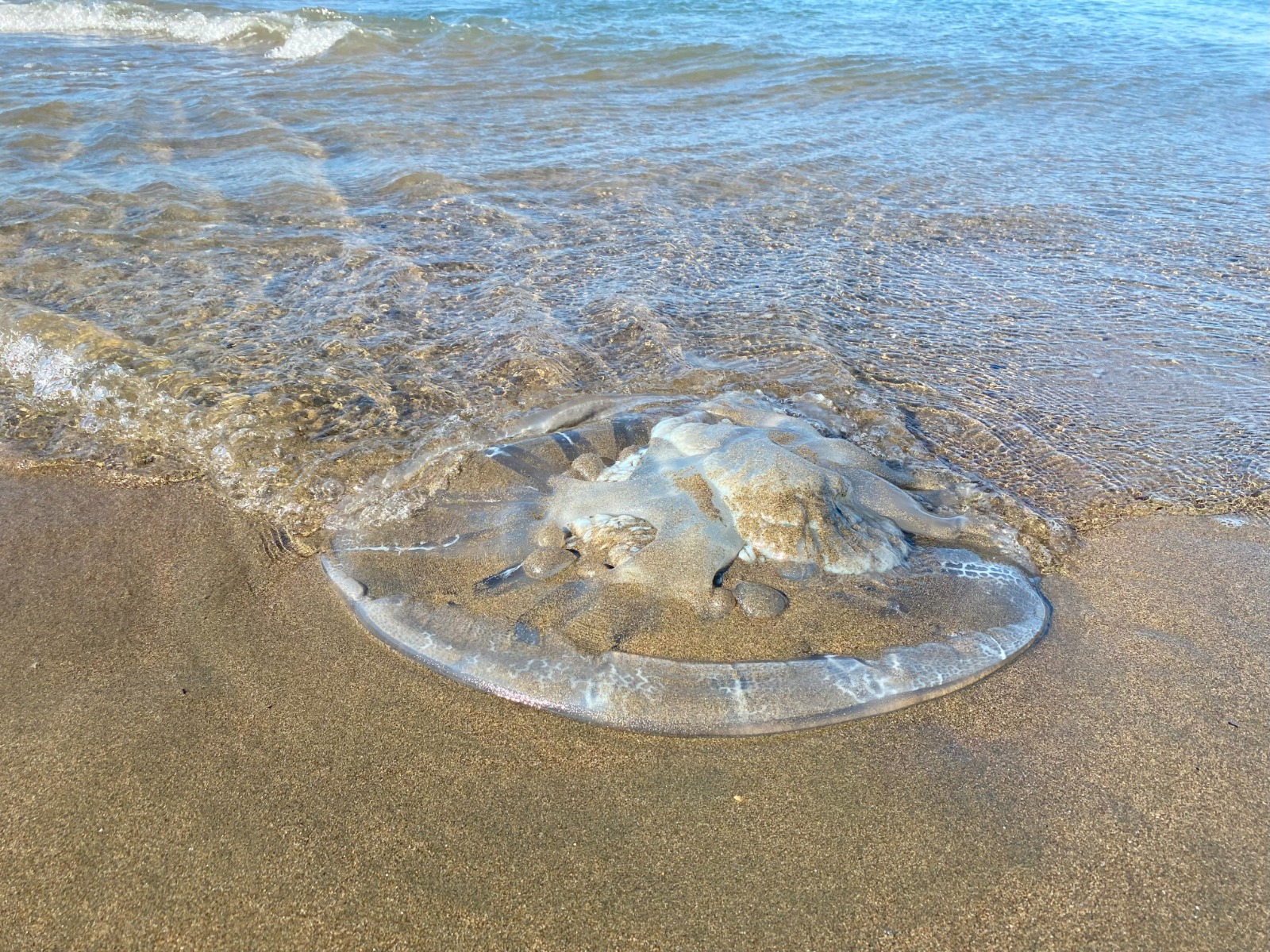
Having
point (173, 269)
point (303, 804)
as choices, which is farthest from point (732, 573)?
point (173, 269)

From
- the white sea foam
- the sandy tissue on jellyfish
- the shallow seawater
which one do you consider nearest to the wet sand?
the sandy tissue on jellyfish

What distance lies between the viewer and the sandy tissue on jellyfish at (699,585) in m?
2.21

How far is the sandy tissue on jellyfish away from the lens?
221cm

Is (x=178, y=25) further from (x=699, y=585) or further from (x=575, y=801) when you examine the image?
(x=575, y=801)

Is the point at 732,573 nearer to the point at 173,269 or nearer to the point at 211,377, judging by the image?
the point at 211,377

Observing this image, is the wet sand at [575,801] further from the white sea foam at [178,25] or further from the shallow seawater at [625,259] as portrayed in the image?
the white sea foam at [178,25]

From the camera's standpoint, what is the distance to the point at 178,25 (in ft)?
38.0

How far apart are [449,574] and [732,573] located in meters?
0.91

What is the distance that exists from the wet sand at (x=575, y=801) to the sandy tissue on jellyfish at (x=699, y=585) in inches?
3.7

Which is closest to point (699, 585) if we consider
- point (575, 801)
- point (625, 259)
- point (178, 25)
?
point (575, 801)

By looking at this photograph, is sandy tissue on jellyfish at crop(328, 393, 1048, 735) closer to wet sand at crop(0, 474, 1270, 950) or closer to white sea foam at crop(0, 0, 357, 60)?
wet sand at crop(0, 474, 1270, 950)

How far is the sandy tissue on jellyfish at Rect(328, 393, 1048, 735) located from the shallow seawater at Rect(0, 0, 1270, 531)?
0.55 metres

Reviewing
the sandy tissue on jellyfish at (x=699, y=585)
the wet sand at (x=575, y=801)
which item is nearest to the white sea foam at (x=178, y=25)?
the sandy tissue on jellyfish at (x=699, y=585)

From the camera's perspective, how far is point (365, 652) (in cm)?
238
